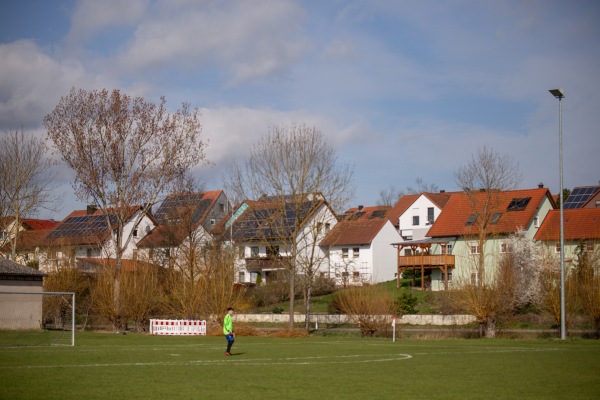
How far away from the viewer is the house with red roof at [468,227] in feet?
219

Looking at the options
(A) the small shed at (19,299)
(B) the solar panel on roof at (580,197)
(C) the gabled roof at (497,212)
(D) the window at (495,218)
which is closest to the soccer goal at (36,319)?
(A) the small shed at (19,299)

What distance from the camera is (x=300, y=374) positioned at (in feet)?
60.2

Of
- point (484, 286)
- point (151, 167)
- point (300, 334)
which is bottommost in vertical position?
point (300, 334)

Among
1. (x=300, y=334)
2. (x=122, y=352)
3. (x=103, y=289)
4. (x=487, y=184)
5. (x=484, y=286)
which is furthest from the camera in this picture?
(x=487, y=184)

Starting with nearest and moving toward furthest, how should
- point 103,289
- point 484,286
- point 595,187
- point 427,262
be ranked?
point 484,286, point 103,289, point 427,262, point 595,187

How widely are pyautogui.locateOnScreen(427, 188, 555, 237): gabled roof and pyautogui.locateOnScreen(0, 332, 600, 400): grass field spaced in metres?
41.5

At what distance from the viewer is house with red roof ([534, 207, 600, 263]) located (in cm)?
6259

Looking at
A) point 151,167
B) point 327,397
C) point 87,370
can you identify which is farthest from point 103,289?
point 327,397

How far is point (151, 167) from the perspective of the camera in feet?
165

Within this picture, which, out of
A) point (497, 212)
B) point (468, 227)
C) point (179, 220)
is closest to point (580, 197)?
point (497, 212)

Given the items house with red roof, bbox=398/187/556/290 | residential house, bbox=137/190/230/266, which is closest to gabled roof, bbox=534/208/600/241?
house with red roof, bbox=398/187/556/290

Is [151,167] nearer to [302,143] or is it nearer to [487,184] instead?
[302,143]

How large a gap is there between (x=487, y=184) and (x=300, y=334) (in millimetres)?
25677

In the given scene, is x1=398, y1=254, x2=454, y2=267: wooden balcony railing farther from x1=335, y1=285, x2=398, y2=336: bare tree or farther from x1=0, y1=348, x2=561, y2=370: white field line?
x1=0, y1=348, x2=561, y2=370: white field line
